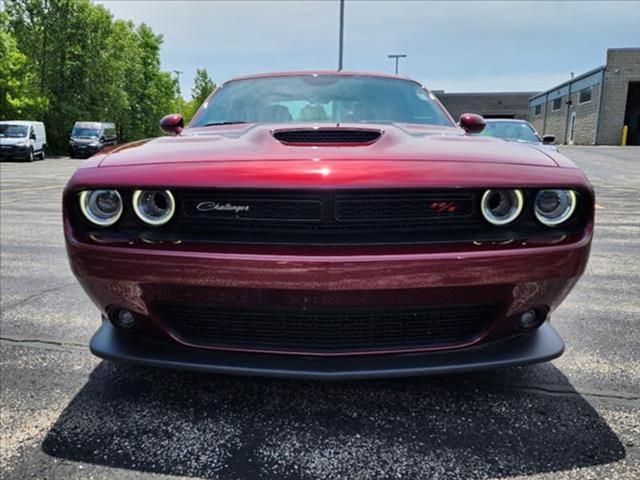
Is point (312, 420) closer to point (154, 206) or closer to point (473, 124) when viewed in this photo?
point (154, 206)

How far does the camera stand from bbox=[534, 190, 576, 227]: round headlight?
179 cm

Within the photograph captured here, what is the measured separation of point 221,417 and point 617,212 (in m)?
7.67

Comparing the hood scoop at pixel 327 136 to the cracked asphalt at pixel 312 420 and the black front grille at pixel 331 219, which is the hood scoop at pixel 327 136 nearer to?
the black front grille at pixel 331 219

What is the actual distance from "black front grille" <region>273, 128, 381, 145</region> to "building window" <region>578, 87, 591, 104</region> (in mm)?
39335

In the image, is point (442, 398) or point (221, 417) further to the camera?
point (442, 398)

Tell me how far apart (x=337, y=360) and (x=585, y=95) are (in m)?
41.1

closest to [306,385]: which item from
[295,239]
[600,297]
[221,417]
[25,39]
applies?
[221,417]

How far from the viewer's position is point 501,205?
1.79 metres

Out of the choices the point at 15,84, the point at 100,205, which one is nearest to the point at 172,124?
the point at 100,205

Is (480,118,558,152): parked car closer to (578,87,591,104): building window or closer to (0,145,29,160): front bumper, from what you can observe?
(0,145,29,160): front bumper

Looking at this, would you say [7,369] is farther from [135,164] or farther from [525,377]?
[525,377]

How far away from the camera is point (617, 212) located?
25.6 feet

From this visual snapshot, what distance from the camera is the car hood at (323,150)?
1.78 metres

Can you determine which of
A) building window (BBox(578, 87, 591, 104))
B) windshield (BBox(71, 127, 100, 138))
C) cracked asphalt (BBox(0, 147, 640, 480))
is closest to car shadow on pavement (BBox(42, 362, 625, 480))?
cracked asphalt (BBox(0, 147, 640, 480))
